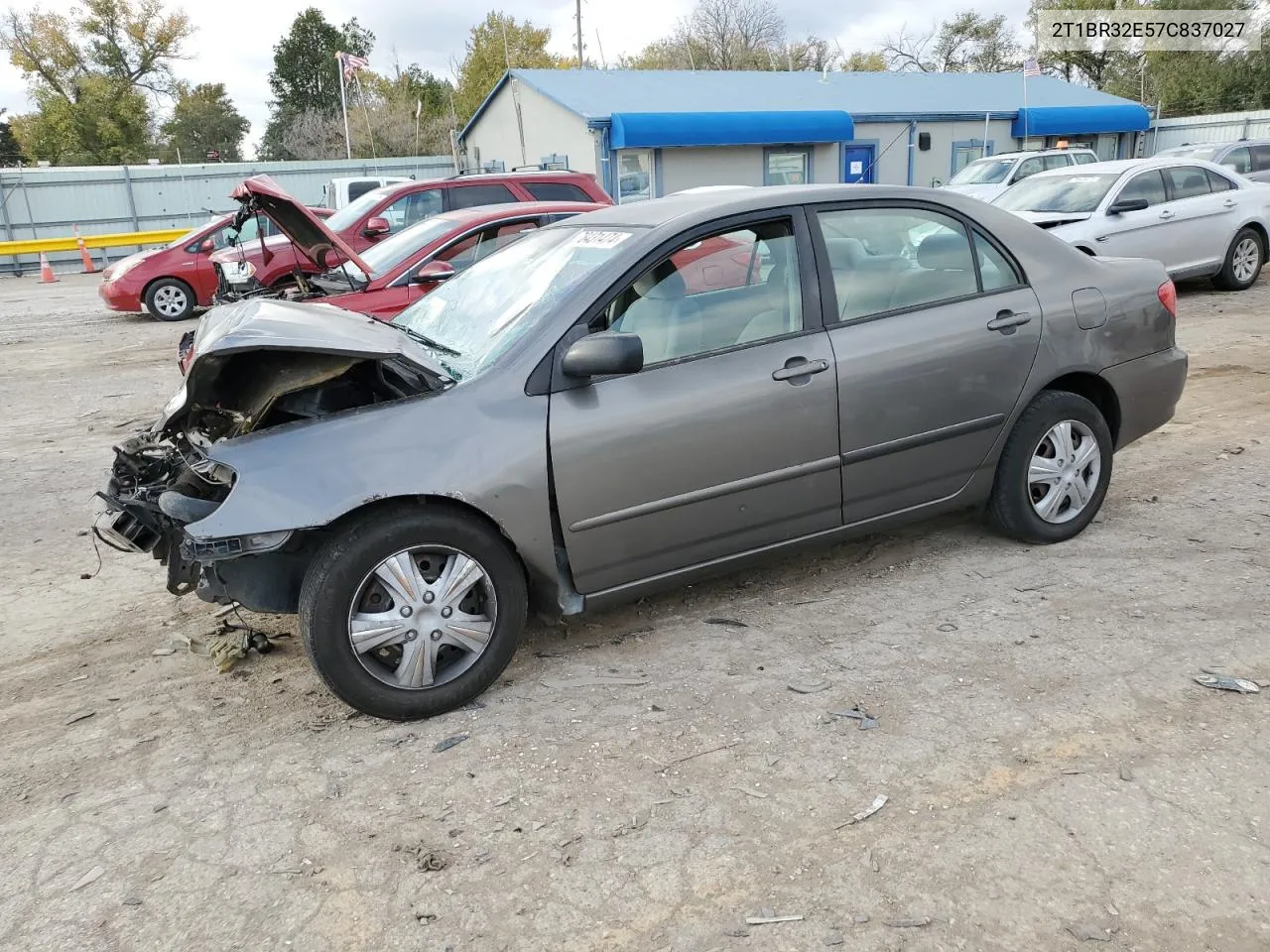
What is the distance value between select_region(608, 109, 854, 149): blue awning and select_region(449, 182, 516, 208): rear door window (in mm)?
Result: 11026

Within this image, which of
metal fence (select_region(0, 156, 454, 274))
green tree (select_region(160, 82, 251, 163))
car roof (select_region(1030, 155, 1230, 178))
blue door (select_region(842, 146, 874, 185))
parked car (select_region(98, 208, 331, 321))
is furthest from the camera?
green tree (select_region(160, 82, 251, 163))

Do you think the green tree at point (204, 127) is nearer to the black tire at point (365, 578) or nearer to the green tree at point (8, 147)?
the green tree at point (8, 147)

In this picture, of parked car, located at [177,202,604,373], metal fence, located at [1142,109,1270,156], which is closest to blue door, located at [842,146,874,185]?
metal fence, located at [1142,109,1270,156]

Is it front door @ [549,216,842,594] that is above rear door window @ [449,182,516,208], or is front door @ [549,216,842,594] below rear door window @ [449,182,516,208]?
below

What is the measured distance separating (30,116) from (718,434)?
5724 centimetres

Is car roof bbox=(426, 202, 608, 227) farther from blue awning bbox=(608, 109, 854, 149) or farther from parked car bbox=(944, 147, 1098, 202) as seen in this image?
blue awning bbox=(608, 109, 854, 149)

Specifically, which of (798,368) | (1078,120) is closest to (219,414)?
(798,368)

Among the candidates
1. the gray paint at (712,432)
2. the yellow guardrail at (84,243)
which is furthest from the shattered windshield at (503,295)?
the yellow guardrail at (84,243)

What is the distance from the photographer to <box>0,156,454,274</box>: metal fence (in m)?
26.9

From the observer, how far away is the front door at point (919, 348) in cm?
389

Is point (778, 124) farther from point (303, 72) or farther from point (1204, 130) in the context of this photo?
point (303, 72)

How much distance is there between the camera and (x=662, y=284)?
3660 millimetres

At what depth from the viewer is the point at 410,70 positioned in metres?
61.8

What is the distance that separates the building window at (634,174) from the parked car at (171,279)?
1043 cm
